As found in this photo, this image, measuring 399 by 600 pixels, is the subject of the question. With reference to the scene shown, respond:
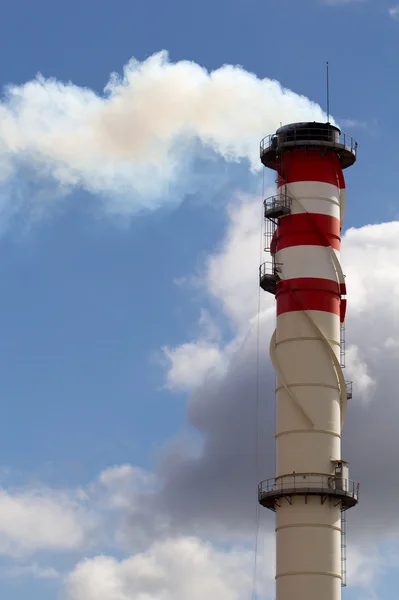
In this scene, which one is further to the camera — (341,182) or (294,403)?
(341,182)

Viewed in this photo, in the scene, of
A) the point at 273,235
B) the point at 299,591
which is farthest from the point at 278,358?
the point at 299,591

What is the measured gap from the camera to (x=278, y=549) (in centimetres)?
7950

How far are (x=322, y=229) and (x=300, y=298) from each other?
14.9 feet

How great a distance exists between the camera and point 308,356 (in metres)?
81.4

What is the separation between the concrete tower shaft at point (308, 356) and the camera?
7869 cm

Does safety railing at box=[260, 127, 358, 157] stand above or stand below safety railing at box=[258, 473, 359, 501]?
above

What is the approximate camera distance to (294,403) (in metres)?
80.8

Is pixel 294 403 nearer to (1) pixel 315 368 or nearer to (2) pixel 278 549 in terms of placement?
(1) pixel 315 368

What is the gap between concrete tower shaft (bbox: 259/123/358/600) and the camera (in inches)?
3098

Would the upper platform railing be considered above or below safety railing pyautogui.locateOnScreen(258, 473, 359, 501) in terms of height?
above

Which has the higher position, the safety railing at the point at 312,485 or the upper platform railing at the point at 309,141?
the upper platform railing at the point at 309,141

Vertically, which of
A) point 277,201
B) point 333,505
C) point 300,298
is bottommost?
point 333,505

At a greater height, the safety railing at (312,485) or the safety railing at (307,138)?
the safety railing at (307,138)

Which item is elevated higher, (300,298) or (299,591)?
(300,298)
